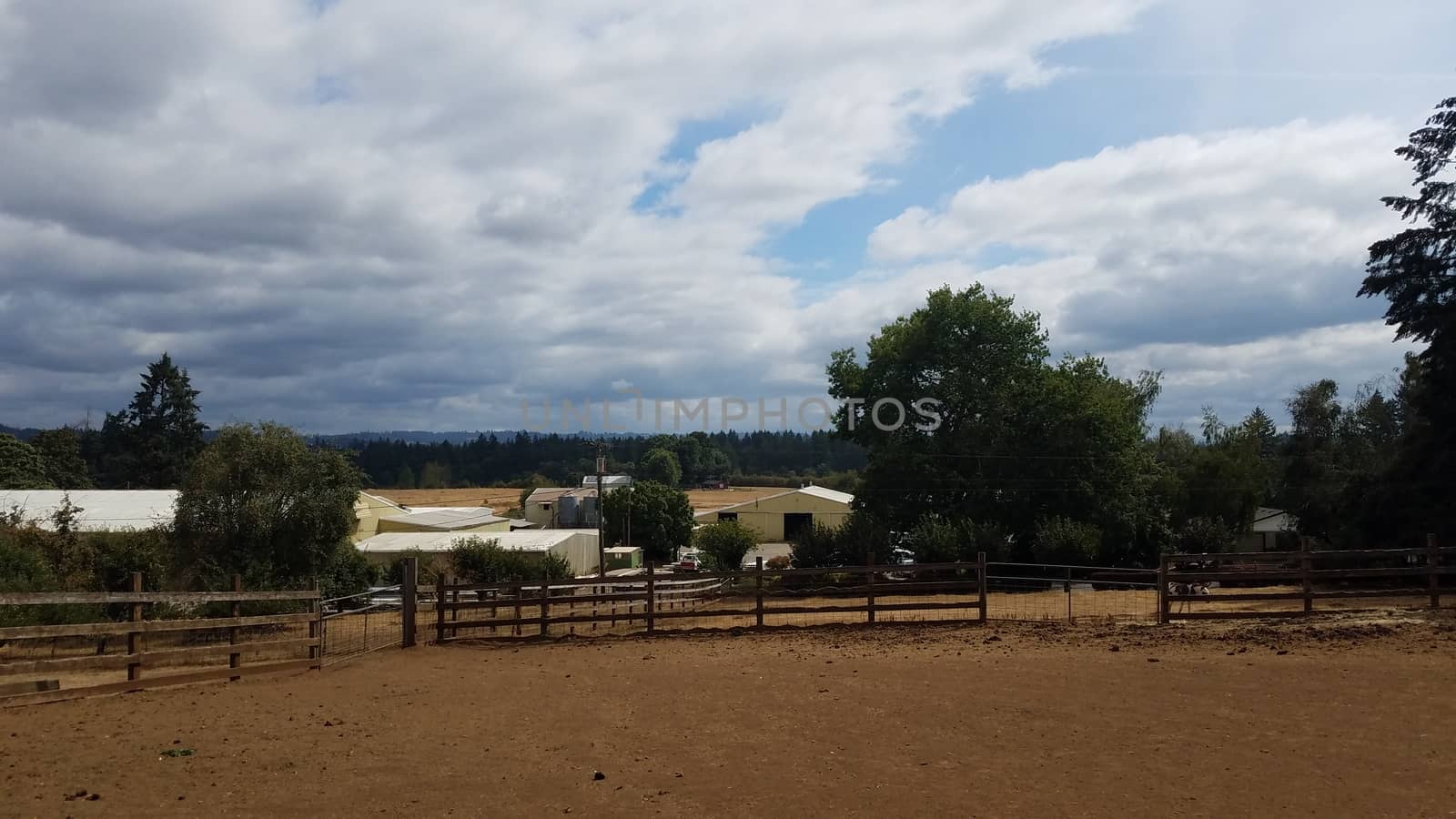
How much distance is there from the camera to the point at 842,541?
39.8 meters

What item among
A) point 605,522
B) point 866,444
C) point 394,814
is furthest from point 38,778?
point 605,522

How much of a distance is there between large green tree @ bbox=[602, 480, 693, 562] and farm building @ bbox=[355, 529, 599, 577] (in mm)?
16040

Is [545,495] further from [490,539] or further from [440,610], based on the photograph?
[440,610]

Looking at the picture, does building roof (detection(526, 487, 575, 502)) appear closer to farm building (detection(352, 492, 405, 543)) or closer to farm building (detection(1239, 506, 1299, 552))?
farm building (detection(352, 492, 405, 543))

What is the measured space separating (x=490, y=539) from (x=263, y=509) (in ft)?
50.4

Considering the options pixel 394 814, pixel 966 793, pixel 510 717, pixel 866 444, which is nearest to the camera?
pixel 394 814

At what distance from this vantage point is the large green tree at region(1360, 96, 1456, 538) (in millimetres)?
26344

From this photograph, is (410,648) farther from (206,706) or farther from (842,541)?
(842,541)

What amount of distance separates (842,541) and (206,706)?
31521 millimetres

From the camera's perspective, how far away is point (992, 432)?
40.4m

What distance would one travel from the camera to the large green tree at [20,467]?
5366 centimetres

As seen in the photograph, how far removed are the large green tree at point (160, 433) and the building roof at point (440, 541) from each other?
3264cm

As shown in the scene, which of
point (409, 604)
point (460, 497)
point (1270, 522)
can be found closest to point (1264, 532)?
point (1270, 522)

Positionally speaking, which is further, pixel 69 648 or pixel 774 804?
pixel 69 648
